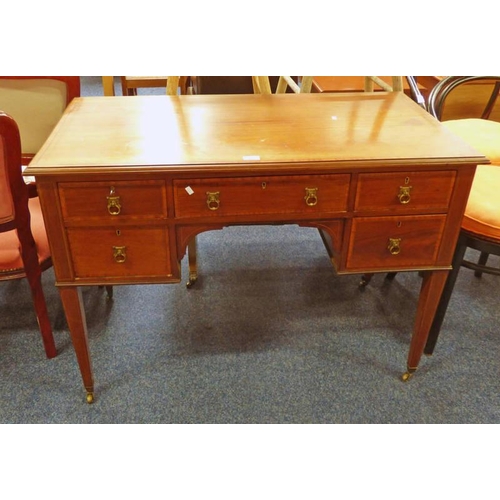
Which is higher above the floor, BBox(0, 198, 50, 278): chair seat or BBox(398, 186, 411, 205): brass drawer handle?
BBox(398, 186, 411, 205): brass drawer handle

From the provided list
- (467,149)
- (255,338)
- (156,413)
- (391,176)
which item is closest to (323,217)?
(391,176)

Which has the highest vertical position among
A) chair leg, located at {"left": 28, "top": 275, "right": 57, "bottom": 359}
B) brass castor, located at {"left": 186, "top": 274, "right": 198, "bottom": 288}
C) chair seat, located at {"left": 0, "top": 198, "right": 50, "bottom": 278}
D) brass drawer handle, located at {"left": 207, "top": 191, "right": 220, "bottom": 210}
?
brass drawer handle, located at {"left": 207, "top": 191, "right": 220, "bottom": 210}

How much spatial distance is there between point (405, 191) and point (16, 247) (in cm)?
114

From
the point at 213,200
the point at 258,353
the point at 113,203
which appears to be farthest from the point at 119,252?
the point at 258,353

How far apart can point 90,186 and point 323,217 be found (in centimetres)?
57

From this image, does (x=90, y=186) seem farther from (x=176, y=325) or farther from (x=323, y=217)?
(x=176, y=325)

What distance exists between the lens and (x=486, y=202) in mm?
1429

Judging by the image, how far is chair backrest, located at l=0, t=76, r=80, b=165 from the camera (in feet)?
5.53

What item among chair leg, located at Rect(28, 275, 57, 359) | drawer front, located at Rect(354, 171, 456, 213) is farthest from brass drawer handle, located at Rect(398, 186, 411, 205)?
chair leg, located at Rect(28, 275, 57, 359)

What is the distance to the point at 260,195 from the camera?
1.17 meters

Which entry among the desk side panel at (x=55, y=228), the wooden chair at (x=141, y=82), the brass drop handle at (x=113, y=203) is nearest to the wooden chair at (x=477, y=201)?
the brass drop handle at (x=113, y=203)

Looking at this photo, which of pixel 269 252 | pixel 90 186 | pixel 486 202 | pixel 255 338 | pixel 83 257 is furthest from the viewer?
pixel 269 252

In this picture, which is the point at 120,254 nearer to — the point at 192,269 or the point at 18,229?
the point at 18,229

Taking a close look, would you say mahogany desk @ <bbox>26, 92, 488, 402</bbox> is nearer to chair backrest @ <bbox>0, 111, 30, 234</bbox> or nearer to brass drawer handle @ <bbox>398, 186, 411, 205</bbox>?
brass drawer handle @ <bbox>398, 186, 411, 205</bbox>
